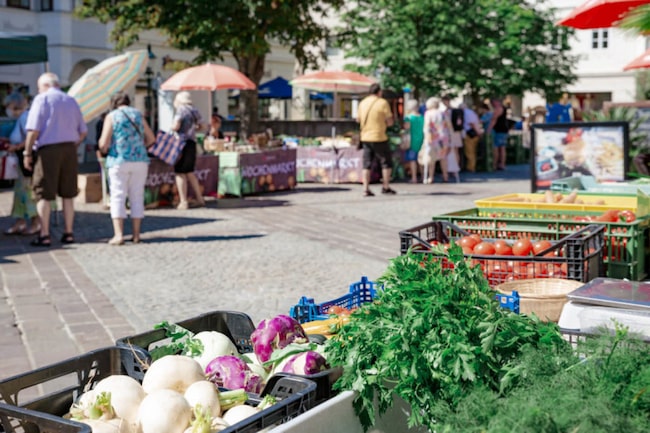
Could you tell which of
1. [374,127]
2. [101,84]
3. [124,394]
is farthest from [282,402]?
[374,127]

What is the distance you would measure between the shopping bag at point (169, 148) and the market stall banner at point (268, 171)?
8.06 ft

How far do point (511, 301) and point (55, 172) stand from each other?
8.04m

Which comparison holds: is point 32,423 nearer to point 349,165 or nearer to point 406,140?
point 349,165

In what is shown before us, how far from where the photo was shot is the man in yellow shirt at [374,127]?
16.0 meters

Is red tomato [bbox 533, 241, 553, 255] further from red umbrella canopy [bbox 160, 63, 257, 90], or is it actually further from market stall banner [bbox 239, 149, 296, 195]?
red umbrella canopy [bbox 160, 63, 257, 90]

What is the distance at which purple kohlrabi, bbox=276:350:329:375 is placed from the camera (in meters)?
2.81

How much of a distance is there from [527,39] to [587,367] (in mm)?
30442

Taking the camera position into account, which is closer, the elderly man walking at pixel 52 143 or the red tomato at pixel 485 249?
the red tomato at pixel 485 249

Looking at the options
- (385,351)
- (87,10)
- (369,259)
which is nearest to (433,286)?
(385,351)

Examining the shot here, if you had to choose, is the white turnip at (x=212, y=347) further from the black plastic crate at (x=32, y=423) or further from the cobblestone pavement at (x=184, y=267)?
the cobblestone pavement at (x=184, y=267)

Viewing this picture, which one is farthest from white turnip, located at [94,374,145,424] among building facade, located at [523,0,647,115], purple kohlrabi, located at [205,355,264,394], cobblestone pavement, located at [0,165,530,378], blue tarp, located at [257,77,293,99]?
building facade, located at [523,0,647,115]

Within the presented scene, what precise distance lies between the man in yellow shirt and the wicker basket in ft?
38.0

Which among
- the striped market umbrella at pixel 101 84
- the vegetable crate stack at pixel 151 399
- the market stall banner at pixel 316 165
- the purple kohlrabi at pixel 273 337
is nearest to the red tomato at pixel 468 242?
the purple kohlrabi at pixel 273 337

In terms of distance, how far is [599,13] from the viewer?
564 centimetres
